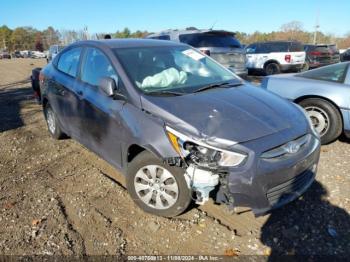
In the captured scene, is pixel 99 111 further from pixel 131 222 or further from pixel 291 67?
pixel 291 67

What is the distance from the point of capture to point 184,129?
2.92m

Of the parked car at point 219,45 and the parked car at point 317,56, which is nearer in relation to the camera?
the parked car at point 219,45

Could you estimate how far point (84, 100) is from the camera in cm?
404

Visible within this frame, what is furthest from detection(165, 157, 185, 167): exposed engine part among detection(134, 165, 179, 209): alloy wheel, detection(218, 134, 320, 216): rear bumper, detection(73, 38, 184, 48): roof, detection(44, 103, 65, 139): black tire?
detection(44, 103, 65, 139): black tire

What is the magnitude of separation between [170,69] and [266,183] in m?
1.83

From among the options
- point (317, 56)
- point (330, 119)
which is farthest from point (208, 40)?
point (317, 56)

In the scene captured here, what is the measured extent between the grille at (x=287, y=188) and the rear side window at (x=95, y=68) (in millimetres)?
2064

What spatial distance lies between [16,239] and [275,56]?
559 inches

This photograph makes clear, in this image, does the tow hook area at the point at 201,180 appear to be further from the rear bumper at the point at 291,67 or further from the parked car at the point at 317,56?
the parked car at the point at 317,56

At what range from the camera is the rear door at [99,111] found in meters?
3.54

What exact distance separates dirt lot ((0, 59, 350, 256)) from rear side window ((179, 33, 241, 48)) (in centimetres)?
584

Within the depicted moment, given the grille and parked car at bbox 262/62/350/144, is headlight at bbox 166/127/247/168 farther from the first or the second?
parked car at bbox 262/62/350/144

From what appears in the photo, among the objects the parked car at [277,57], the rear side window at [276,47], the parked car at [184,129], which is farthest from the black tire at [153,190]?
the rear side window at [276,47]

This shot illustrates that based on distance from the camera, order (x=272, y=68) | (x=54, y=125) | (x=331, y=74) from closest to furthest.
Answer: (x=331, y=74), (x=54, y=125), (x=272, y=68)
